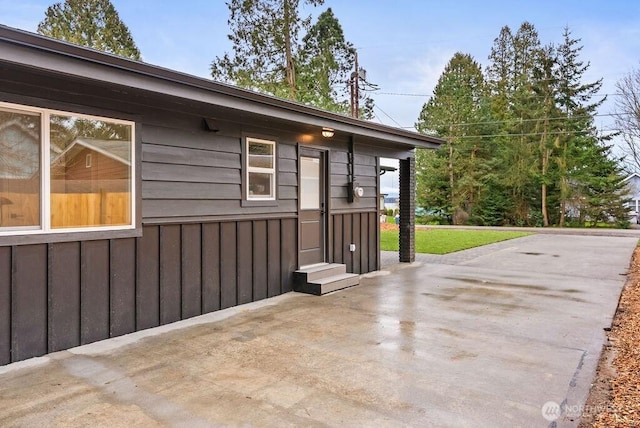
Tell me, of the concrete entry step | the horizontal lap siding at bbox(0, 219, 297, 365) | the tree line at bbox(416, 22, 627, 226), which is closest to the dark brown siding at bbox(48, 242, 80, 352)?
the horizontal lap siding at bbox(0, 219, 297, 365)

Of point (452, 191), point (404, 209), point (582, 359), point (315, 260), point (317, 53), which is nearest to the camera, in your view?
point (582, 359)

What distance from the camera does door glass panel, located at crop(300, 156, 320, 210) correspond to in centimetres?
629

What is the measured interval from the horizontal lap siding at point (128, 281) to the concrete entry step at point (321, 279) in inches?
13.2

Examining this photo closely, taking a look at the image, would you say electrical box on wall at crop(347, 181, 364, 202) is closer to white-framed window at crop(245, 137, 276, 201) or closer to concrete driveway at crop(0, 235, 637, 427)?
white-framed window at crop(245, 137, 276, 201)

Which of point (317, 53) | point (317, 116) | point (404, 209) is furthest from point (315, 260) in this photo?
point (317, 53)

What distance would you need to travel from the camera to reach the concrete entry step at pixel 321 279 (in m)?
5.77

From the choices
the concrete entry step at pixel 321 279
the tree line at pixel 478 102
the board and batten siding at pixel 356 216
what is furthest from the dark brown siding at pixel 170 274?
the tree line at pixel 478 102

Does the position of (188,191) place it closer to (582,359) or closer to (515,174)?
(582,359)

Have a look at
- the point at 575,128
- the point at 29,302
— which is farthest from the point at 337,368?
the point at 575,128

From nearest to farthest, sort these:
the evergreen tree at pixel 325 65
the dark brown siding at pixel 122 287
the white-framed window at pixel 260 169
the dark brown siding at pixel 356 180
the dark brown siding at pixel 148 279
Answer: the dark brown siding at pixel 122 287
the dark brown siding at pixel 148 279
the white-framed window at pixel 260 169
the dark brown siding at pixel 356 180
the evergreen tree at pixel 325 65

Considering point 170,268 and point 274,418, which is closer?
point 274,418

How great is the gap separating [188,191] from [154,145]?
61 cm

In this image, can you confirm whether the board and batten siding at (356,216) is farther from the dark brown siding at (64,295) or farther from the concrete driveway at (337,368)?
the dark brown siding at (64,295)

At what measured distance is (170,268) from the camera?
439 cm
